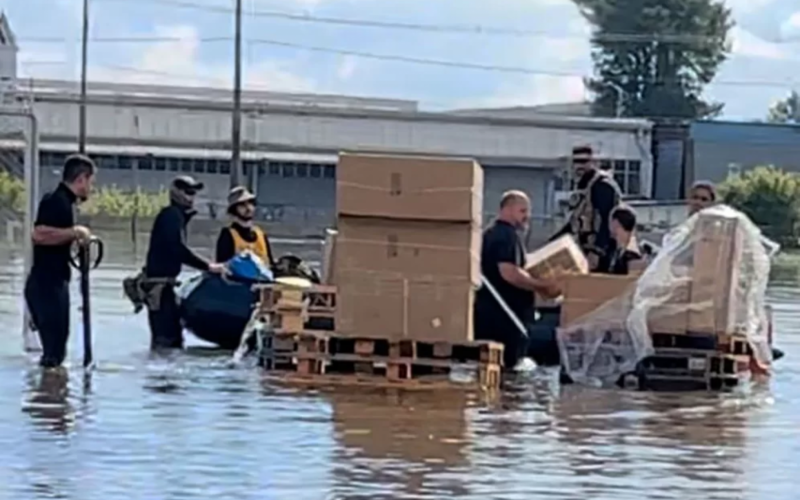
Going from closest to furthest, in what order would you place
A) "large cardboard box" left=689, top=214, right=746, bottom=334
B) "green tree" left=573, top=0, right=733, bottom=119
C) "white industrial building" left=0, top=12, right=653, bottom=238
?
"large cardboard box" left=689, top=214, right=746, bottom=334 < "white industrial building" left=0, top=12, right=653, bottom=238 < "green tree" left=573, top=0, right=733, bottom=119

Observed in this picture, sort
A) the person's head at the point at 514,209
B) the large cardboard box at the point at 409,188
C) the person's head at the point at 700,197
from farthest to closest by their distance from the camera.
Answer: the person's head at the point at 700,197 < the person's head at the point at 514,209 < the large cardboard box at the point at 409,188

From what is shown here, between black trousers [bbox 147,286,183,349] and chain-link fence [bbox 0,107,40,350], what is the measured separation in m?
1.07

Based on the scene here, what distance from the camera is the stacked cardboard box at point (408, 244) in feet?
49.3

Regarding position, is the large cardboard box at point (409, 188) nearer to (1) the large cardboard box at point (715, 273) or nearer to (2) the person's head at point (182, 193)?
(1) the large cardboard box at point (715, 273)

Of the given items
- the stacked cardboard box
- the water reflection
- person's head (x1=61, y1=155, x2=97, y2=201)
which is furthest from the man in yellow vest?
the water reflection

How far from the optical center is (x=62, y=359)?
15.9m

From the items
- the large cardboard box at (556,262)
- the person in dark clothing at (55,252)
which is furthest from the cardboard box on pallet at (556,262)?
the person in dark clothing at (55,252)

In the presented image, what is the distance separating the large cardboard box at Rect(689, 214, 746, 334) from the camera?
1575 cm

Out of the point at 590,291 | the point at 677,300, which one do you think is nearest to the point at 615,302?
the point at 590,291

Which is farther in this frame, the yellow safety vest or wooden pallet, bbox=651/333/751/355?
the yellow safety vest

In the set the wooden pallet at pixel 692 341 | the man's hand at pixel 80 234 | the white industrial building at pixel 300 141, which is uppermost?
the white industrial building at pixel 300 141

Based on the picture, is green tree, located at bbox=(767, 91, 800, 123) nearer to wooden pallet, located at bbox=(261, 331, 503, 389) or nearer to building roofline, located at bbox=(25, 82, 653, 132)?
building roofline, located at bbox=(25, 82, 653, 132)

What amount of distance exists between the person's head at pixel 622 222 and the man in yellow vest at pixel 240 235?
3.23 metres

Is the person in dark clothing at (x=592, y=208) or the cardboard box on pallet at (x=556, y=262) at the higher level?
the person in dark clothing at (x=592, y=208)
